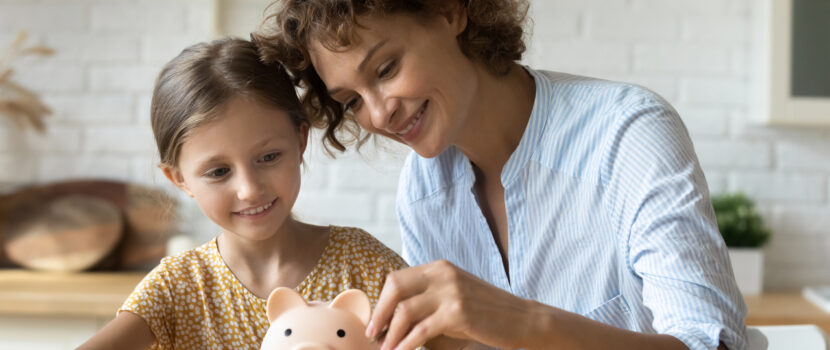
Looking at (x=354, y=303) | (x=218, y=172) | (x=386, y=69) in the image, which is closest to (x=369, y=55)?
(x=386, y=69)

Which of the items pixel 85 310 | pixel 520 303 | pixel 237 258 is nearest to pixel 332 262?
pixel 237 258

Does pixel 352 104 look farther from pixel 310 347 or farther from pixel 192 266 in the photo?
pixel 310 347

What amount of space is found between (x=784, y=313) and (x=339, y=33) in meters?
1.57

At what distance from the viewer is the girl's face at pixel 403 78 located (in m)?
1.10

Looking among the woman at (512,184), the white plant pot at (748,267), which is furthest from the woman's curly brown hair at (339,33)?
the white plant pot at (748,267)

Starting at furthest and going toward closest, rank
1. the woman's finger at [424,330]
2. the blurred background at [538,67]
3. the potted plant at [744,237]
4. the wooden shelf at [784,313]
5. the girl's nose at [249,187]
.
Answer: the blurred background at [538,67]
the potted plant at [744,237]
the wooden shelf at [784,313]
the girl's nose at [249,187]
the woman's finger at [424,330]

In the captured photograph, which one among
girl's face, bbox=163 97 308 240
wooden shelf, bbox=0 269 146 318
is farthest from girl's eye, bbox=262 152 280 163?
wooden shelf, bbox=0 269 146 318

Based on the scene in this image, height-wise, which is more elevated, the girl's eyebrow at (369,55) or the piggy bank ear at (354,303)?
the girl's eyebrow at (369,55)

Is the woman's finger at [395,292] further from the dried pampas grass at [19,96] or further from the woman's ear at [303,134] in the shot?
the dried pampas grass at [19,96]

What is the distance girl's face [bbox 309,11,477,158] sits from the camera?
3.59 ft

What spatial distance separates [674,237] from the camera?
0.96 metres

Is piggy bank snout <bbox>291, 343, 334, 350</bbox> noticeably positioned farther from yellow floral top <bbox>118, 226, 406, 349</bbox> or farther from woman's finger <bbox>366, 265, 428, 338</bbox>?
yellow floral top <bbox>118, 226, 406, 349</bbox>

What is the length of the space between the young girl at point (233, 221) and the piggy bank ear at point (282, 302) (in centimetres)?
21

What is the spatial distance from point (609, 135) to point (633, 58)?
137 cm
